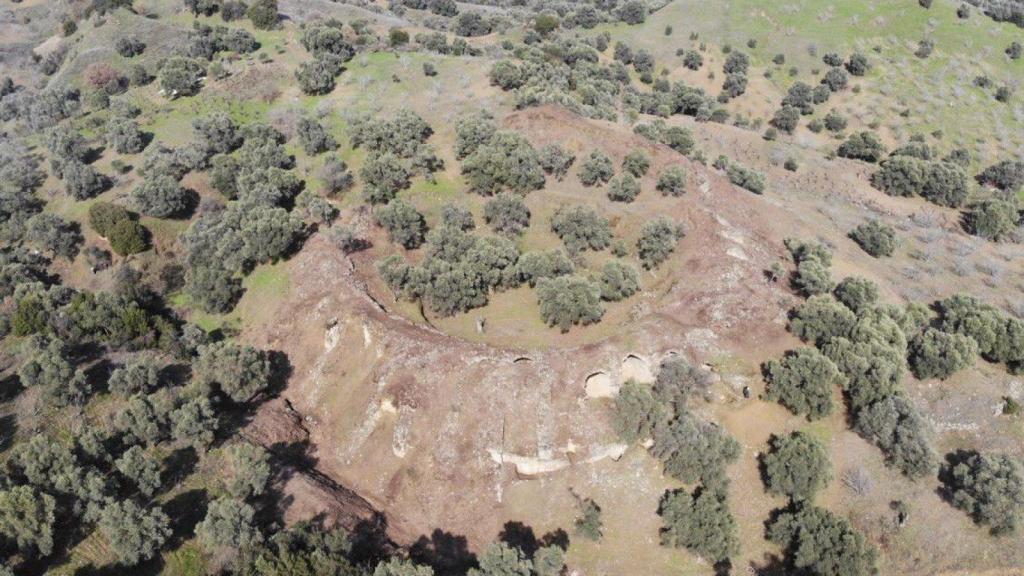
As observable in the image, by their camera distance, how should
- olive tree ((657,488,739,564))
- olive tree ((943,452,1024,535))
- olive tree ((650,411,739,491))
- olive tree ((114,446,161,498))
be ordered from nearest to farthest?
1. olive tree ((657,488,739,564))
2. olive tree ((943,452,1024,535))
3. olive tree ((114,446,161,498))
4. olive tree ((650,411,739,491))

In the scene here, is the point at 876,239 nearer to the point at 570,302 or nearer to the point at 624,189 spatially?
the point at 624,189

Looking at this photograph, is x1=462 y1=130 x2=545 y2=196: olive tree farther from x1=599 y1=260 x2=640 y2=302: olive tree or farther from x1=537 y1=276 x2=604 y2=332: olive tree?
x1=537 y1=276 x2=604 y2=332: olive tree

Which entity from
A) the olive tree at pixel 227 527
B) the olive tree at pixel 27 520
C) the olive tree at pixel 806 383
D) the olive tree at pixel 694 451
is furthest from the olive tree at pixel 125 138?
the olive tree at pixel 806 383

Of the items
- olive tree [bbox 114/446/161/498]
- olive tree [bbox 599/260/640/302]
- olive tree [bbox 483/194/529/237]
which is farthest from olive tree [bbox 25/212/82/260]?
olive tree [bbox 599/260/640/302]

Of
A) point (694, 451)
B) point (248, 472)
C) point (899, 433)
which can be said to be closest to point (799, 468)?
point (694, 451)

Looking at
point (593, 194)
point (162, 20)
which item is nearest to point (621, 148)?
point (593, 194)

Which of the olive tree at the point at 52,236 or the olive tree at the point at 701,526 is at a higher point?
the olive tree at the point at 701,526

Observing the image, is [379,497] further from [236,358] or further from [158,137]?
[158,137]

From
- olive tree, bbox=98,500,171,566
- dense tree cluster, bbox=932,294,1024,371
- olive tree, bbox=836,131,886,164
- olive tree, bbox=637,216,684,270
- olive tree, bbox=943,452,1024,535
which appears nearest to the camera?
olive tree, bbox=98,500,171,566

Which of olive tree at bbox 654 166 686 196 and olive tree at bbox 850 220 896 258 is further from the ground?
olive tree at bbox 654 166 686 196

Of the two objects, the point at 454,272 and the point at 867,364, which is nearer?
the point at 867,364

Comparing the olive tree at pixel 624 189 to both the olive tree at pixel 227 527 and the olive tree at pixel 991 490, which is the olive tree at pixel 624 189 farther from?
the olive tree at pixel 227 527
